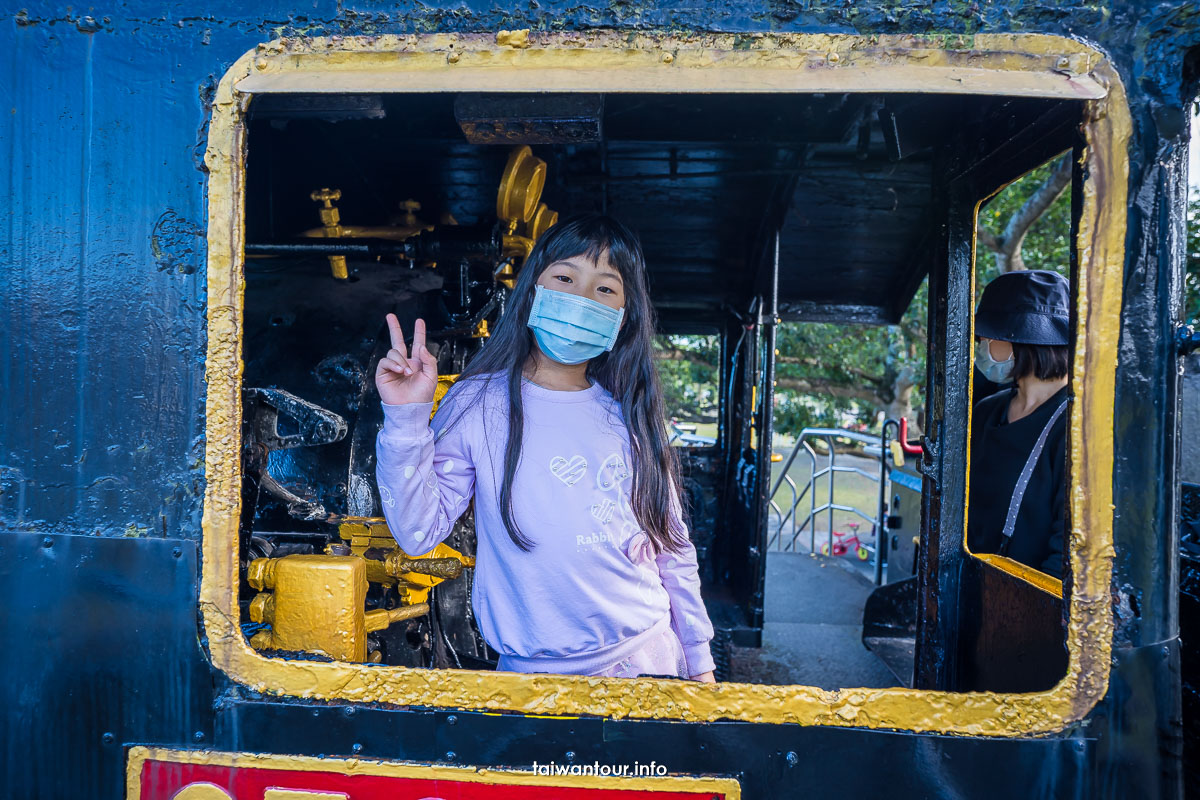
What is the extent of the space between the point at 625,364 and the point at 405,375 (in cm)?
52

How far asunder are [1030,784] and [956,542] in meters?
0.93

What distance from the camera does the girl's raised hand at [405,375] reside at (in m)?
1.20

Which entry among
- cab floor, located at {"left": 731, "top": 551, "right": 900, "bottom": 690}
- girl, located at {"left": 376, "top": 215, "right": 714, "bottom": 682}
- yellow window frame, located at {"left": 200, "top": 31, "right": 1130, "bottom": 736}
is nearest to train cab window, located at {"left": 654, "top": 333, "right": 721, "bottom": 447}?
cab floor, located at {"left": 731, "top": 551, "right": 900, "bottom": 690}

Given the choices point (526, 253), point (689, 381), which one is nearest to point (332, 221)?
point (526, 253)

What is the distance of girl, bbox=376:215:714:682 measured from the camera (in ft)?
4.17

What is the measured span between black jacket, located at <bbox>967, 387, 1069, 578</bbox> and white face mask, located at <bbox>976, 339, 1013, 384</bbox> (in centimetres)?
14

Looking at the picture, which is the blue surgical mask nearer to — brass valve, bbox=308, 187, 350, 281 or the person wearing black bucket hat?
brass valve, bbox=308, 187, 350, 281

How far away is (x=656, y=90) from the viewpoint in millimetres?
1040

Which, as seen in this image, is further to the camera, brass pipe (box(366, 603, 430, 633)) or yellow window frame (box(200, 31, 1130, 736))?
brass pipe (box(366, 603, 430, 633))

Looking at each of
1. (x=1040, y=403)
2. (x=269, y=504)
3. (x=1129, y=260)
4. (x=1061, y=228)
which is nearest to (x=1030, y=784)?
(x=1129, y=260)

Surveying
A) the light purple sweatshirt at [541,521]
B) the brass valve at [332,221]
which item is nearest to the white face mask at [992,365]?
the light purple sweatshirt at [541,521]

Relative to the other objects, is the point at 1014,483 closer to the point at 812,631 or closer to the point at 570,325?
the point at 570,325

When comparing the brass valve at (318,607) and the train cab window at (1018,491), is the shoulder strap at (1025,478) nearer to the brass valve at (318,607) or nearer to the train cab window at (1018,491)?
the train cab window at (1018,491)

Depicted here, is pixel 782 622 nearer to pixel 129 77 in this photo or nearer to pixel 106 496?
pixel 106 496
